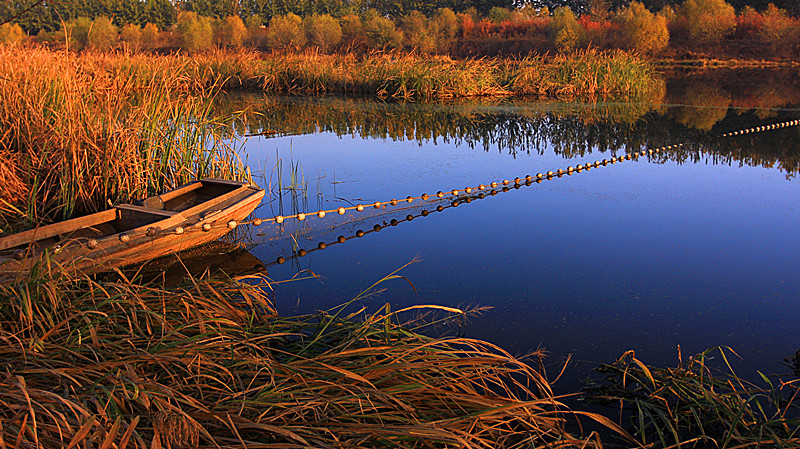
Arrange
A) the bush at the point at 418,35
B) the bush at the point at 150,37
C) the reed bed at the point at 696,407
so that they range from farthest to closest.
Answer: the bush at the point at 150,37, the bush at the point at 418,35, the reed bed at the point at 696,407

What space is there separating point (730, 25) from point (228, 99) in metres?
24.8

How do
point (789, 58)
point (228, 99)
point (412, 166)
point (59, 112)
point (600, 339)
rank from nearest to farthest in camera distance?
point (600, 339)
point (59, 112)
point (412, 166)
point (228, 99)
point (789, 58)

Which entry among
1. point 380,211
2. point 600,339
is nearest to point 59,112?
point 380,211

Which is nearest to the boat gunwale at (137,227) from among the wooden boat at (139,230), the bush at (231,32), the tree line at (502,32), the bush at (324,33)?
the wooden boat at (139,230)

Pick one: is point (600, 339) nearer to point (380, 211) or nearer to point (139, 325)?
point (139, 325)

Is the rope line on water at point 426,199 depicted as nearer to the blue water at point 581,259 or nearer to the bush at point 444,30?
the blue water at point 581,259

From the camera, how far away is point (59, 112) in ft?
16.3

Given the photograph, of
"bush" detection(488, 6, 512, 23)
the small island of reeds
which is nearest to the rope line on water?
the small island of reeds

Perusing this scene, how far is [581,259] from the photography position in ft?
14.4

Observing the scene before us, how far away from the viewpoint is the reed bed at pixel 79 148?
4.60 m

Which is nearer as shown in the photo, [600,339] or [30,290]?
[30,290]

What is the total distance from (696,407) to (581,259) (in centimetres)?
A: 197

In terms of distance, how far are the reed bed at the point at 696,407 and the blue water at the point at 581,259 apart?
175 millimetres

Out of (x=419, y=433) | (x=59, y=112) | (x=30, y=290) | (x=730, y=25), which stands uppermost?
(x=730, y=25)
